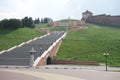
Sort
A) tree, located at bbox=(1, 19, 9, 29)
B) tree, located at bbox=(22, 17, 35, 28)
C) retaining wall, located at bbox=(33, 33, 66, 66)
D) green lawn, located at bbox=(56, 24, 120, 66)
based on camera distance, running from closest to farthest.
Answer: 1. retaining wall, located at bbox=(33, 33, 66, 66)
2. green lawn, located at bbox=(56, 24, 120, 66)
3. tree, located at bbox=(1, 19, 9, 29)
4. tree, located at bbox=(22, 17, 35, 28)

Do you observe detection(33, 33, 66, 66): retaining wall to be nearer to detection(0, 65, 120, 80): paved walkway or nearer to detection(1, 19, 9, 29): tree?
detection(0, 65, 120, 80): paved walkway

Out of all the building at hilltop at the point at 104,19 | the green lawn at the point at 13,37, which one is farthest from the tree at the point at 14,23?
the building at hilltop at the point at 104,19

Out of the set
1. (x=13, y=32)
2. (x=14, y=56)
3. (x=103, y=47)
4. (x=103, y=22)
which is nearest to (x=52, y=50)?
(x=14, y=56)

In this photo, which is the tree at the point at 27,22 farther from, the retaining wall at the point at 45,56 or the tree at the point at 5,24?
the retaining wall at the point at 45,56

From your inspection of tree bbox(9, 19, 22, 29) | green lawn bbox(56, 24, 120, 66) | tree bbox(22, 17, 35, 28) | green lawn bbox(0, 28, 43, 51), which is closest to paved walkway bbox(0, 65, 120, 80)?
green lawn bbox(56, 24, 120, 66)

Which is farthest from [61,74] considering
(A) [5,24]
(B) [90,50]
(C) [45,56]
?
(A) [5,24]

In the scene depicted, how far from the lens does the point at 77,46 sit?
46.9 meters

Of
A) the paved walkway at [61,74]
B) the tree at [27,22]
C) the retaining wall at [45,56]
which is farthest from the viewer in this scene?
the tree at [27,22]

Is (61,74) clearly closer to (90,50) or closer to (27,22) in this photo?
(90,50)

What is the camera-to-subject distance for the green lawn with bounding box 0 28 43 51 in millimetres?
47834

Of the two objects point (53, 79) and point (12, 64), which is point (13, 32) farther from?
point (53, 79)

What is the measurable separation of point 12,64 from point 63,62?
21.3 feet

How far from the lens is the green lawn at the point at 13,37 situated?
47.8 meters

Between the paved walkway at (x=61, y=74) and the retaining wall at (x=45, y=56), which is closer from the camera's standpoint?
the paved walkway at (x=61, y=74)
